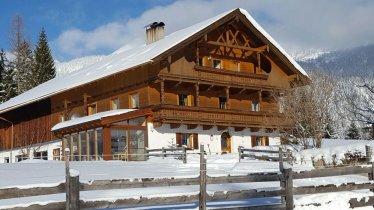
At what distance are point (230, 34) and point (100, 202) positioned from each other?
29.3m

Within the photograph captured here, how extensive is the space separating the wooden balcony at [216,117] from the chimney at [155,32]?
9.90m

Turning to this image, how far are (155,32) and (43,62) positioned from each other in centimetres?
3209

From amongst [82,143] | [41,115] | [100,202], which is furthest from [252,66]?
[100,202]

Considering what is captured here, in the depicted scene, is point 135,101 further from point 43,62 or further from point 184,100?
point 43,62

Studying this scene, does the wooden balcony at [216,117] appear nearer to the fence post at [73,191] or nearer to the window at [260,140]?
the window at [260,140]

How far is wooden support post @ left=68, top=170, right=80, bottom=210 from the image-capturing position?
325 inches

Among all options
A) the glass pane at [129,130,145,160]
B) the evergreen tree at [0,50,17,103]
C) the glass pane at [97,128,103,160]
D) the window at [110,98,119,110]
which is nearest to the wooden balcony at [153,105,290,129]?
the glass pane at [129,130,145,160]

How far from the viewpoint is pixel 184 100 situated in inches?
1367

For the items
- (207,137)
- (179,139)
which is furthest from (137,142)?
(207,137)

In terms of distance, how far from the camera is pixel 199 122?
1298 inches

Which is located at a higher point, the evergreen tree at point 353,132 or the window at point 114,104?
the window at point 114,104

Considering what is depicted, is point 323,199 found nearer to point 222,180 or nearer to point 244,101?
point 222,180

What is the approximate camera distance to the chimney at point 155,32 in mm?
41156

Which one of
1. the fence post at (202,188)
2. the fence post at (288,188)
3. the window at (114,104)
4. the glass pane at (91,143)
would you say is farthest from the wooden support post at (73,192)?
the window at (114,104)
